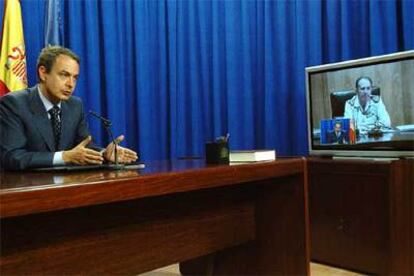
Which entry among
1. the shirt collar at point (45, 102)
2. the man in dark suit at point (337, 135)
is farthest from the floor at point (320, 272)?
the shirt collar at point (45, 102)

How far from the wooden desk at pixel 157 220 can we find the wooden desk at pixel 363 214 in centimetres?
64

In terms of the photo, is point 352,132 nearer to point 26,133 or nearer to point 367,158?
point 367,158

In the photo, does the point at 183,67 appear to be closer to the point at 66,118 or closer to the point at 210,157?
the point at 66,118

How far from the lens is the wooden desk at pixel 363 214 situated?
6.88ft

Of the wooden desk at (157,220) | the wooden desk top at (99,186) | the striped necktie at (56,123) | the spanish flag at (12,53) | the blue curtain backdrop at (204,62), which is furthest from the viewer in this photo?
the blue curtain backdrop at (204,62)

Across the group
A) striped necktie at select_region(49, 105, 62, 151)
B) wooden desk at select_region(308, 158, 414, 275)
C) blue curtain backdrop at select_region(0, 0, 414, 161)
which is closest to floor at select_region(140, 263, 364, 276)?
wooden desk at select_region(308, 158, 414, 275)

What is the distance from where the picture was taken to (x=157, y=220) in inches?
59.2

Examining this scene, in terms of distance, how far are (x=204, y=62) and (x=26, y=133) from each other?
1.71 m

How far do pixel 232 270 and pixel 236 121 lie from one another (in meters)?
1.30

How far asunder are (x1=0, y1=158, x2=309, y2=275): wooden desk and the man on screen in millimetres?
811

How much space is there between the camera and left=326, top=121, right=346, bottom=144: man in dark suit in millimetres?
2473

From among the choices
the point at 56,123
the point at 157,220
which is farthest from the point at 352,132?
the point at 56,123

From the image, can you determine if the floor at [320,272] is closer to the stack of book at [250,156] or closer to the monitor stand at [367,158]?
the monitor stand at [367,158]

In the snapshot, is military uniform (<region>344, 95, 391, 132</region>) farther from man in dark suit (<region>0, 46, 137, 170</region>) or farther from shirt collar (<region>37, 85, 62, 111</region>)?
shirt collar (<region>37, 85, 62, 111</region>)
